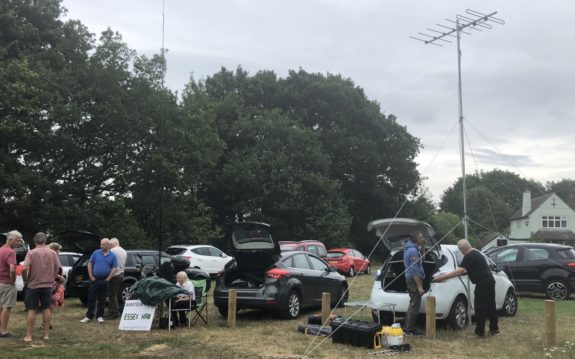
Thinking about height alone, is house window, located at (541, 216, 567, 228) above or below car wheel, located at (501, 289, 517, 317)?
above

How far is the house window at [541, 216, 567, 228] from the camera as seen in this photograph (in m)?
63.3

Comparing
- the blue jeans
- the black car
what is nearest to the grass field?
the blue jeans

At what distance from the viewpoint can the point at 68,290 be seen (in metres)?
13.5

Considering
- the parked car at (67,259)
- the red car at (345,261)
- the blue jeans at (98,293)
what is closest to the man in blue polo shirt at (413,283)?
the blue jeans at (98,293)

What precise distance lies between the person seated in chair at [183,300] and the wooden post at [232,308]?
0.69 m

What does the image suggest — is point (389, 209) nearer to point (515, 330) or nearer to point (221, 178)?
point (221, 178)

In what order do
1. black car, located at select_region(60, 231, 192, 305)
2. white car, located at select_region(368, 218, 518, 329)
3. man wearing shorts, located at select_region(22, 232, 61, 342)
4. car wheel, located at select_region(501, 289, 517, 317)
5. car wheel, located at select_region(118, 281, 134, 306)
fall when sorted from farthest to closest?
car wheel, located at select_region(118, 281, 134, 306), black car, located at select_region(60, 231, 192, 305), car wheel, located at select_region(501, 289, 517, 317), white car, located at select_region(368, 218, 518, 329), man wearing shorts, located at select_region(22, 232, 61, 342)

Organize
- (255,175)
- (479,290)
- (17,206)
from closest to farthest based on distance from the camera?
(479,290)
(17,206)
(255,175)

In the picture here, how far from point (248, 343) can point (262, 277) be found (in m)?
2.33

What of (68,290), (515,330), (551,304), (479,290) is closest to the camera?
(551,304)

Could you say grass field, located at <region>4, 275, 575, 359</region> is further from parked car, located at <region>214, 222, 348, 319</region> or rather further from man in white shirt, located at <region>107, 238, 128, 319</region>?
man in white shirt, located at <region>107, 238, 128, 319</region>

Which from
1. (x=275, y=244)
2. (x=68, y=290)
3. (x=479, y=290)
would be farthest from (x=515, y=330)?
(x=68, y=290)

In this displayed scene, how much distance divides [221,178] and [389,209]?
49.4 ft

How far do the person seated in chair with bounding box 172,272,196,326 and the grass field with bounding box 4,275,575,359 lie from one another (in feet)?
1.09
